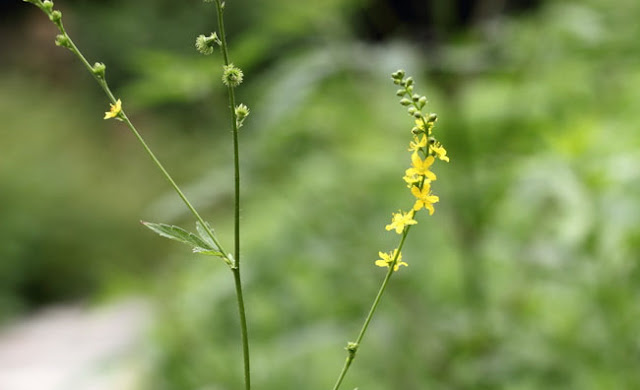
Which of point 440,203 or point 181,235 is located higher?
point 440,203

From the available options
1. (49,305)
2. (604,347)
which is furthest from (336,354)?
(49,305)


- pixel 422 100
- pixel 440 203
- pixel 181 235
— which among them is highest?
pixel 440 203

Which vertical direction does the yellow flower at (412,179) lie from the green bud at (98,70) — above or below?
below

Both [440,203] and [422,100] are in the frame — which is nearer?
[422,100]

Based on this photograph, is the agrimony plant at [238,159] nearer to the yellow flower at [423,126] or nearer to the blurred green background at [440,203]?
the yellow flower at [423,126]

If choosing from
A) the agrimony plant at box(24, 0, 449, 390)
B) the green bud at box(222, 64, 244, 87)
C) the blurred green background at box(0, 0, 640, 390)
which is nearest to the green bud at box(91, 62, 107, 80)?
the agrimony plant at box(24, 0, 449, 390)

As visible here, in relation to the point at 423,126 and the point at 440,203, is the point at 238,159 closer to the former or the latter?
the point at 423,126

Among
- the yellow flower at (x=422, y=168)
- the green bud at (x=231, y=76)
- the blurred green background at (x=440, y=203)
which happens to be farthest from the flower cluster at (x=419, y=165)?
the blurred green background at (x=440, y=203)

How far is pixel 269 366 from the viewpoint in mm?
2547

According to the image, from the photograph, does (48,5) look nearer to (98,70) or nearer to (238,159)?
(98,70)

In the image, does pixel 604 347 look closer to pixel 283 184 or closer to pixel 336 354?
pixel 283 184

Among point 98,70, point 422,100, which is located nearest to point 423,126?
point 422,100

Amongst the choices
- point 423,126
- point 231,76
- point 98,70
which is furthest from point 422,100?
point 98,70

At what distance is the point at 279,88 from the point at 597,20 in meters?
0.82
